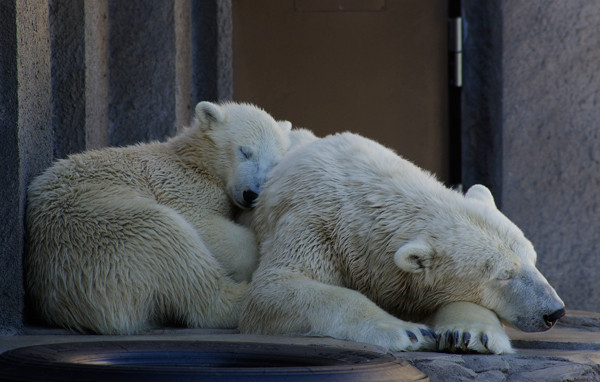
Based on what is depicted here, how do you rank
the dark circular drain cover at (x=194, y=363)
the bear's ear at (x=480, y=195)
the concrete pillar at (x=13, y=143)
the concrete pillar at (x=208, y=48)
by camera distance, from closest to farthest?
the dark circular drain cover at (x=194, y=363) < the concrete pillar at (x=13, y=143) < the bear's ear at (x=480, y=195) < the concrete pillar at (x=208, y=48)

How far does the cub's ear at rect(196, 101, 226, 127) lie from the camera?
168 inches

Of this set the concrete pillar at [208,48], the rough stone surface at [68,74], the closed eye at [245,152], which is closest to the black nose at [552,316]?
the closed eye at [245,152]

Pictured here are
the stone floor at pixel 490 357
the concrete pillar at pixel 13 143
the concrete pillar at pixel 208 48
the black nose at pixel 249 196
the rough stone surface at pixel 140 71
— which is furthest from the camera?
the concrete pillar at pixel 208 48

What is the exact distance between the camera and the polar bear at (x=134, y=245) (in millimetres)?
3506

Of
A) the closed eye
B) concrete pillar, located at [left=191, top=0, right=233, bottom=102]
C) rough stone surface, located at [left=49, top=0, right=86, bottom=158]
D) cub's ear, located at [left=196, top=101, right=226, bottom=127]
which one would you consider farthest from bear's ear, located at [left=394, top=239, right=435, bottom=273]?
concrete pillar, located at [left=191, top=0, right=233, bottom=102]

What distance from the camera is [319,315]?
3.18 m

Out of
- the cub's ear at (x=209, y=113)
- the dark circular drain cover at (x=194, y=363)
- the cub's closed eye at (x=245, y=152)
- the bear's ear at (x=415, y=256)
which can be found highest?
A: the cub's ear at (x=209, y=113)

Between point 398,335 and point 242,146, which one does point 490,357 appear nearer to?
point 398,335

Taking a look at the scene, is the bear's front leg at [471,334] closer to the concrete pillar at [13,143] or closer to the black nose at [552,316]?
the black nose at [552,316]

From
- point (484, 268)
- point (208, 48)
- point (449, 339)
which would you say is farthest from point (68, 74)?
point (449, 339)

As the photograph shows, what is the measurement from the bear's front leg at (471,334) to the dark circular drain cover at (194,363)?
2.06 feet

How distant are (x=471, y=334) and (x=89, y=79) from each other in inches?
109

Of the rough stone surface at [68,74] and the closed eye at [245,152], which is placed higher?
the rough stone surface at [68,74]

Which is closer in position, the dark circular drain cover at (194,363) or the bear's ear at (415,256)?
the dark circular drain cover at (194,363)
